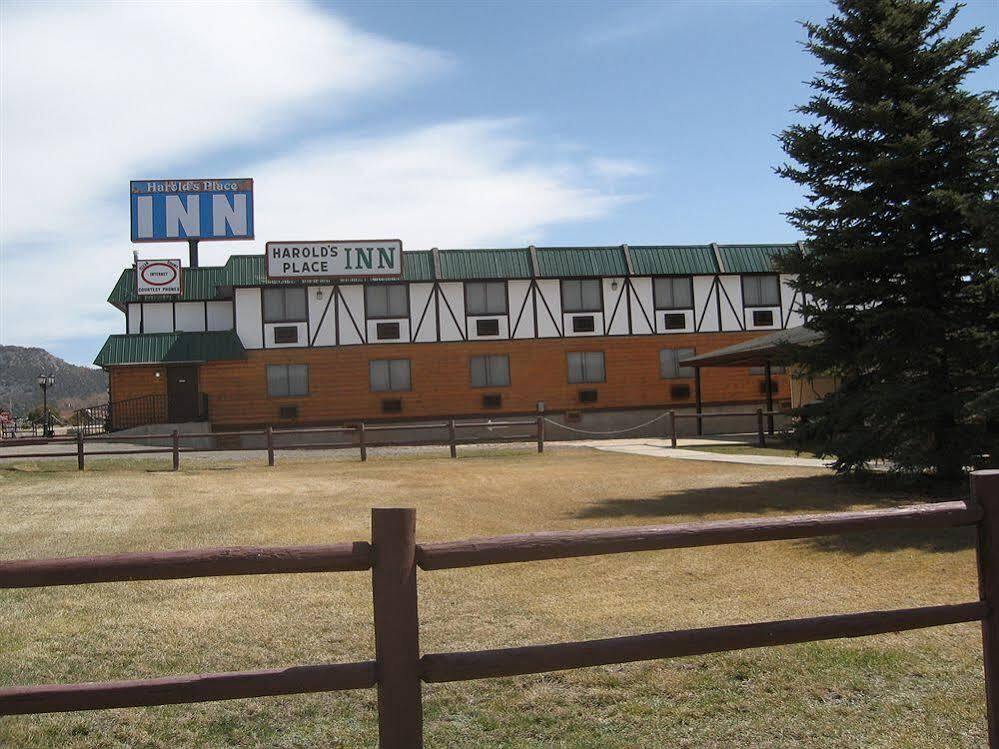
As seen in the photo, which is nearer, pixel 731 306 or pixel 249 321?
pixel 249 321

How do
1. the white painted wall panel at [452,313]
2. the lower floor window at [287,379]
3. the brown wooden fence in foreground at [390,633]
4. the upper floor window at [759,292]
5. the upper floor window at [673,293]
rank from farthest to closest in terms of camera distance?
the upper floor window at [759,292] → the upper floor window at [673,293] → the white painted wall panel at [452,313] → the lower floor window at [287,379] → the brown wooden fence in foreground at [390,633]

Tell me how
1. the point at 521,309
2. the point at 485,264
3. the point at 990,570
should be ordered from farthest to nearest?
the point at 485,264
the point at 521,309
the point at 990,570

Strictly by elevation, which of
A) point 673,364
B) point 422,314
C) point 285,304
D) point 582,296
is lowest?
point 673,364

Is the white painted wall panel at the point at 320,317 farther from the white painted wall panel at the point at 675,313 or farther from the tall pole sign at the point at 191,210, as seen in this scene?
the white painted wall panel at the point at 675,313

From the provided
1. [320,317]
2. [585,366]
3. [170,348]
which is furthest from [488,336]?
[170,348]

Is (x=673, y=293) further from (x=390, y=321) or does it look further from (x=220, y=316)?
(x=220, y=316)

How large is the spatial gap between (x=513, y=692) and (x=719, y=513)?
7.52m

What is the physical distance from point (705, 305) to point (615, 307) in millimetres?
3949

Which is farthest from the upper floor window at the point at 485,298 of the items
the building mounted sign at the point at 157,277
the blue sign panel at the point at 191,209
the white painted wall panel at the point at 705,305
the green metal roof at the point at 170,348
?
the building mounted sign at the point at 157,277

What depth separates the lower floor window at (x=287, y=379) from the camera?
3656 cm

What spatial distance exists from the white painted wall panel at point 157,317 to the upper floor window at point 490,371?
12.3 meters

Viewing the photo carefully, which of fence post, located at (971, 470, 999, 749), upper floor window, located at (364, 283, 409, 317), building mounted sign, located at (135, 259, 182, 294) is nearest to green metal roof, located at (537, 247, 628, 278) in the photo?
upper floor window, located at (364, 283, 409, 317)

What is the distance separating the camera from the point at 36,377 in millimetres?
120438

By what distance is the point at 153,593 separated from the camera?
27.9ft
